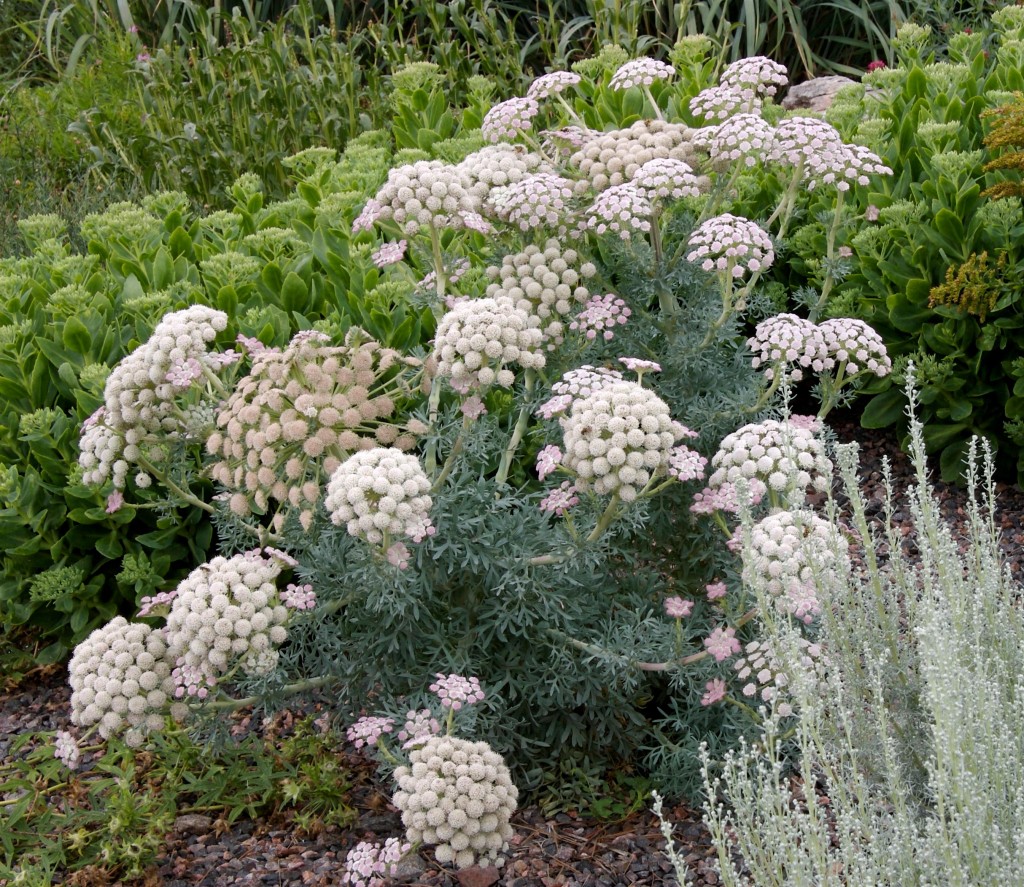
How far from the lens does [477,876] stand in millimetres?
3059

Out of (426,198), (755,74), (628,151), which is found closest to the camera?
(426,198)

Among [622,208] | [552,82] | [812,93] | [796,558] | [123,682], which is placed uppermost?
[552,82]

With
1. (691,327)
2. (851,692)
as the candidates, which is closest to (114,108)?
(691,327)

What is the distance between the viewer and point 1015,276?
14.1 ft

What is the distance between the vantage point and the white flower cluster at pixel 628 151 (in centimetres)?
332

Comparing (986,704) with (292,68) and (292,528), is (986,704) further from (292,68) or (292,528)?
(292,68)

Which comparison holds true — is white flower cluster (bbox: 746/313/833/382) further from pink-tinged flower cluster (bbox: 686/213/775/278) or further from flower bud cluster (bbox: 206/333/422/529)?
flower bud cluster (bbox: 206/333/422/529)

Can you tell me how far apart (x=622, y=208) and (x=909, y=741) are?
1406 mm

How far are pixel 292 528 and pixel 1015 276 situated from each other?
2711 millimetres

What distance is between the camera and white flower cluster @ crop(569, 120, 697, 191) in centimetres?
332

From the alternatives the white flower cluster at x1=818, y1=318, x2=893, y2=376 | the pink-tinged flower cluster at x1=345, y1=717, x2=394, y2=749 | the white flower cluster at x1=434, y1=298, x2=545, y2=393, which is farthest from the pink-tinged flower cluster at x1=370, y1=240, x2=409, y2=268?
the pink-tinged flower cluster at x1=345, y1=717, x2=394, y2=749

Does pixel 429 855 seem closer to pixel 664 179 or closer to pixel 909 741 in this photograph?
pixel 909 741

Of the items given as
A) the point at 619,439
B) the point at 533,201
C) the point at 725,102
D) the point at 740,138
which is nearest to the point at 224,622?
the point at 619,439

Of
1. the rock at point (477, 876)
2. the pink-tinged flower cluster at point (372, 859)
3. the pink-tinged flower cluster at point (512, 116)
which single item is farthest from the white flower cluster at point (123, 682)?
the pink-tinged flower cluster at point (512, 116)
